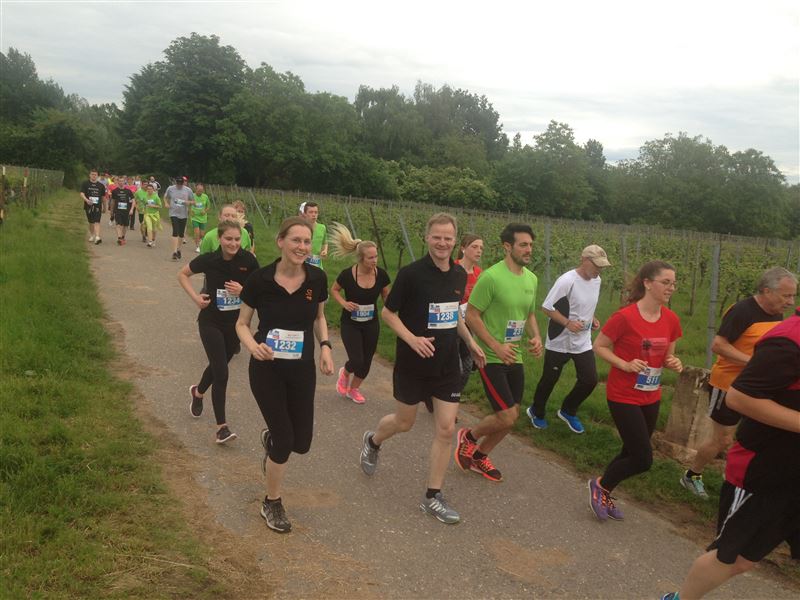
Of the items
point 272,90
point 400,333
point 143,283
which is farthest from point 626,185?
point 400,333

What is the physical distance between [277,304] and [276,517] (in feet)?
4.35

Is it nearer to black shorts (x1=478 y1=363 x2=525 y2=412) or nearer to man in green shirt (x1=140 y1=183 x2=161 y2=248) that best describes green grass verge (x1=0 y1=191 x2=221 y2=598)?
black shorts (x1=478 y1=363 x2=525 y2=412)

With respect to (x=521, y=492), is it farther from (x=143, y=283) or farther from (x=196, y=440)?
(x=143, y=283)

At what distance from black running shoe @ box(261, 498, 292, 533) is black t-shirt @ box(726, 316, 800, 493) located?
2.48 meters

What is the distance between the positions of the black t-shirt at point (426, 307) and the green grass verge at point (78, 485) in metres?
1.75

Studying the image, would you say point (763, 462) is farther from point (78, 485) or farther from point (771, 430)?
point (78, 485)

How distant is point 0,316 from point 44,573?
5.36 meters

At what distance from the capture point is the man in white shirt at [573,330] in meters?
5.54

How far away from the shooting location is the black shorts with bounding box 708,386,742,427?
4.39 m

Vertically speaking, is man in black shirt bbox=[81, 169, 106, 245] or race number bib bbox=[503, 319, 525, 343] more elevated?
man in black shirt bbox=[81, 169, 106, 245]

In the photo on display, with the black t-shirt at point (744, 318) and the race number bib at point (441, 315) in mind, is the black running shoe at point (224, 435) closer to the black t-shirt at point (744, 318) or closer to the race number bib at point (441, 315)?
the race number bib at point (441, 315)

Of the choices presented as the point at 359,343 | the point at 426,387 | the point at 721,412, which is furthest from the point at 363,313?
the point at 721,412

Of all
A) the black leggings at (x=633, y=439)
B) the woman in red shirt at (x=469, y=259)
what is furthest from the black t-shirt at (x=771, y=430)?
the woman in red shirt at (x=469, y=259)

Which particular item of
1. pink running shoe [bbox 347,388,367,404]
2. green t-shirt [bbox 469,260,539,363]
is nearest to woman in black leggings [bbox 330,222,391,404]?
pink running shoe [bbox 347,388,367,404]
